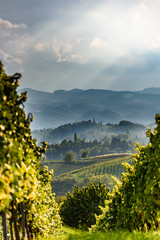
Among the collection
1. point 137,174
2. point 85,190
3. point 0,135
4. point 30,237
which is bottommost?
point 85,190

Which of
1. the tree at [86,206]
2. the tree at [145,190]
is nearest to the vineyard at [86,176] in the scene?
the tree at [86,206]

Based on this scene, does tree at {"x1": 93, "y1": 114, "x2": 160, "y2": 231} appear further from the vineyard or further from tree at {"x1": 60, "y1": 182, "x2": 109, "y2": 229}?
the vineyard

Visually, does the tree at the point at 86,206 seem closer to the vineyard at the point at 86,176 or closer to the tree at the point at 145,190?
the tree at the point at 145,190

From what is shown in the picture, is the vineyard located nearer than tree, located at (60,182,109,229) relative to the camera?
No

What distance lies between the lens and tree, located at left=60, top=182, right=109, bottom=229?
33.4 meters

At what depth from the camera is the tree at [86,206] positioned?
3338cm

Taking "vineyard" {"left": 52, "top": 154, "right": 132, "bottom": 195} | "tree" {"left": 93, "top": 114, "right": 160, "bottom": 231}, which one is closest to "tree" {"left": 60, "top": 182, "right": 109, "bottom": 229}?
"tree" {"left": 93, "top": 114, "right": 160, "bottom": 231}

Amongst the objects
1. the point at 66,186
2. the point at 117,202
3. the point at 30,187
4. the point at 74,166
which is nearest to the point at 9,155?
the point at 30,187

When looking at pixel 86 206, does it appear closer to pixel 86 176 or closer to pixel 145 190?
pixel 145 190

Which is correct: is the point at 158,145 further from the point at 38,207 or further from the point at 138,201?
the point at 38,207

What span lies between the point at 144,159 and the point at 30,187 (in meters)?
4.31

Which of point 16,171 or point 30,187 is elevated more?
point 16,171

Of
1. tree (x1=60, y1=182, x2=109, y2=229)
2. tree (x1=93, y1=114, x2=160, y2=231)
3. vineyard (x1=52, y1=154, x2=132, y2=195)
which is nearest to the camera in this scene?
tree (x1=93, y1=114, x2=160, y2=231)

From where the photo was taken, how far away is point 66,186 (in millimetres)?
149000
